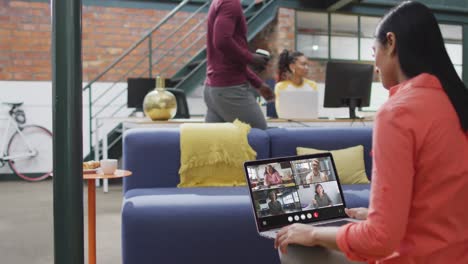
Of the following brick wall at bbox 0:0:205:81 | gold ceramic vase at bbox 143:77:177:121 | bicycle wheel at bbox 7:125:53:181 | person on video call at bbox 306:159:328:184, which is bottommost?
bicycle wheel at bbox 7:125:53:181

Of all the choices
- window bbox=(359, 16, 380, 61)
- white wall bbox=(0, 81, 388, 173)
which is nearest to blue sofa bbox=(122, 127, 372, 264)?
white wall bbox=(0, 81, 388, 173)

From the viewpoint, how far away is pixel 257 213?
1406 millimetres

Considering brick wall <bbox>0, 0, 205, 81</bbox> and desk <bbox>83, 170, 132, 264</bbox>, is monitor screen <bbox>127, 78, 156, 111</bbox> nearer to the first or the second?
brick wall <bbox>0, 0, 205, 81</bbox>

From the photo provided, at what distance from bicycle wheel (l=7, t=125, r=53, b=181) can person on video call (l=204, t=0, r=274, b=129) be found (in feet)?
14.1

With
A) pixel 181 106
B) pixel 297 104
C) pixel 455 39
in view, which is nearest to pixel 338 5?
pixel 455 39

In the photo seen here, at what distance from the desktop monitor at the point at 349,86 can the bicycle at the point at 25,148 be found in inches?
167

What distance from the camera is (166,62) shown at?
7145 mm

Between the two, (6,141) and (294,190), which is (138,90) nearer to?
(6,141)

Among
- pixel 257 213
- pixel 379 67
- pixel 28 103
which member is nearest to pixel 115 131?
pixel 28 103

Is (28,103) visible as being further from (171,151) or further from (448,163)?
(448,163)

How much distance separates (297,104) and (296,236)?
2.49 m

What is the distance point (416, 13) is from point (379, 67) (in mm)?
135

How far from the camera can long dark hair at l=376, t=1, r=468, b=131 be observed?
992mm

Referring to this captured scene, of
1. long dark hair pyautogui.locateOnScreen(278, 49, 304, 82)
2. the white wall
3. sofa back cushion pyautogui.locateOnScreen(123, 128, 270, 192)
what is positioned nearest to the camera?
sofa back cushion pyautogui.locateOnScreen(123, 128, 270, 192)
